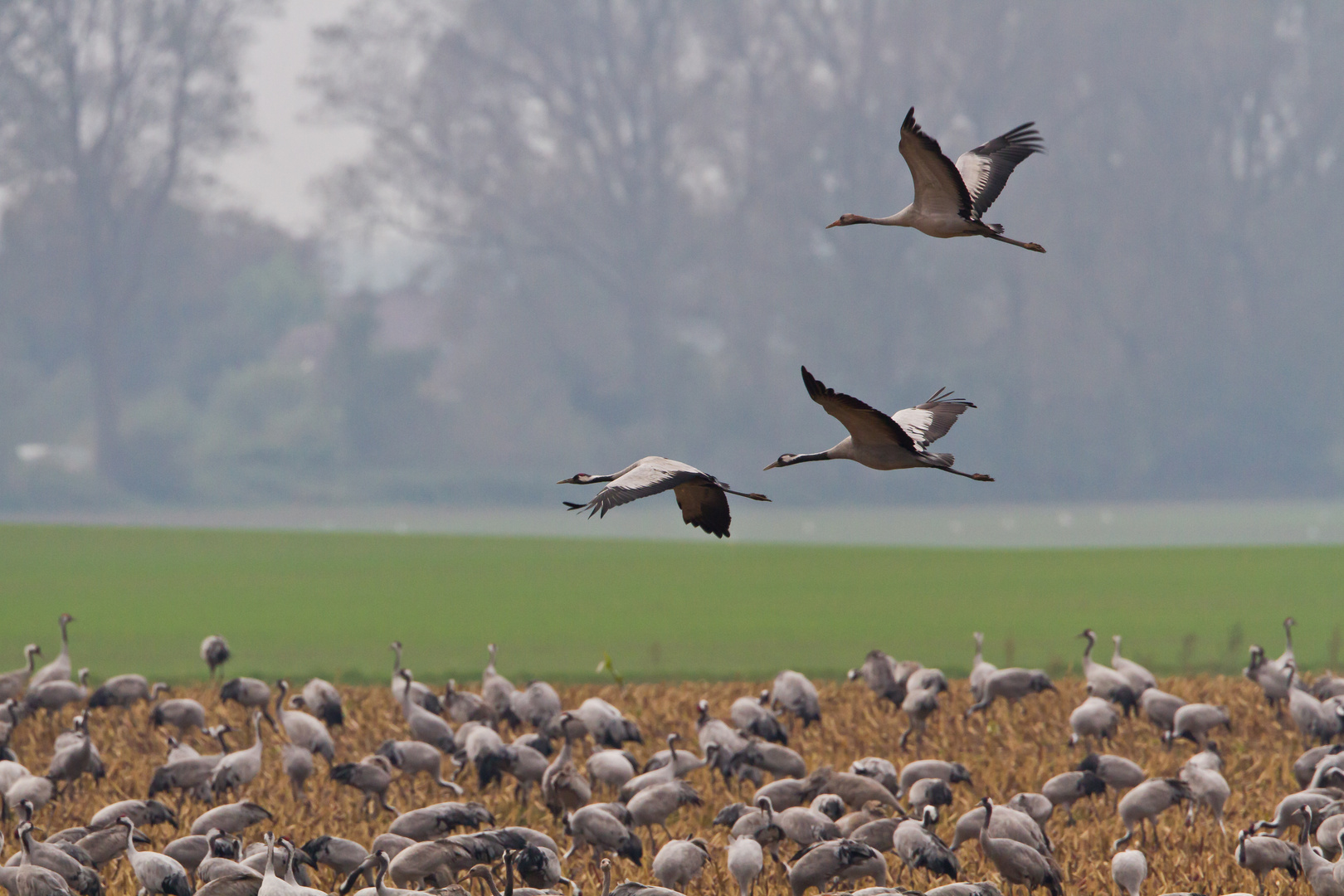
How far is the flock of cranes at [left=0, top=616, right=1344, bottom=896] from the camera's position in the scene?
9.63m

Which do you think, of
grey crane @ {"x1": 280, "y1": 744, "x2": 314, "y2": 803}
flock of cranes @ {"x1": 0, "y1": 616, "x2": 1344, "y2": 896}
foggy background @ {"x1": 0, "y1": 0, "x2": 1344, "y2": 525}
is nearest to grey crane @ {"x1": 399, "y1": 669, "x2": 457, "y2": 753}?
flock of cranes @ {"x1": 0, "y1": 616, "x2": 1344, "y2": 896}

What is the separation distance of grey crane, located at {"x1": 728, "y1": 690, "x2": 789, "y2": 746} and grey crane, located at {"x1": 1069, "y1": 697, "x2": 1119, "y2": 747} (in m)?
2.46

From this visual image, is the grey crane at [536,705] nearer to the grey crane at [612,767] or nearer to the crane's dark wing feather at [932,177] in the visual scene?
the grey crane at [612,767]

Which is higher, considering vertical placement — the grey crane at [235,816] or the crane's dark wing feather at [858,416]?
the crane's dark wing feather at [858,416]

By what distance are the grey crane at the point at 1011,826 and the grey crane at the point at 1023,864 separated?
6.3 inches

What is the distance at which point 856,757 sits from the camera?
14.2m

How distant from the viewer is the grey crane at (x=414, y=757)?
42.0ft

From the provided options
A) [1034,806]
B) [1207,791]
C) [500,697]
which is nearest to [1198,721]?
[1207,791]

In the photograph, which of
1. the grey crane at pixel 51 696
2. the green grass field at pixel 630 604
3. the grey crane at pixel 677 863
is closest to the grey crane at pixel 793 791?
the grey crane at pixel 677 863

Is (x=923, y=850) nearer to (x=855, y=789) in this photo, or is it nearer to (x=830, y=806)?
(x=830, y=806)

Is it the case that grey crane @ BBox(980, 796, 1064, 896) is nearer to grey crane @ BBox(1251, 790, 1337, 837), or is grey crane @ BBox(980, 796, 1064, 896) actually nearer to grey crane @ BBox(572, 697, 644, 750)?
grey crane @ BBox(1251, 790, 1337, 837)

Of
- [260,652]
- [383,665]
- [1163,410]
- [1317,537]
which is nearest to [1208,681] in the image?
[383,665]

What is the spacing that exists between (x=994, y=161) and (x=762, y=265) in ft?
237

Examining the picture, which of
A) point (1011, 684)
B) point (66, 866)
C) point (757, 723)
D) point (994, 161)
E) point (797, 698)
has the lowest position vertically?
point (66, 866)
